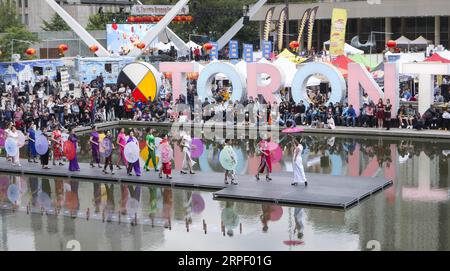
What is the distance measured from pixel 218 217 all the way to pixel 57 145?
26.9ft

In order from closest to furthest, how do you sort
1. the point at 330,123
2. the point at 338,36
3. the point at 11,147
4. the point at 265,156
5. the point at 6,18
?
the point at 265,156, the point at 11,147, the point at 330,123, the point at 338,36, the point at 6,18

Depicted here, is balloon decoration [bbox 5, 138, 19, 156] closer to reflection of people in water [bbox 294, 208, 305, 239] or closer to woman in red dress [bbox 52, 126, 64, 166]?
woman in red dress [bbox 52, 126, 64, 166]

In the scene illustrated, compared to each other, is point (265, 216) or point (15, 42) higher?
point (15, 42)

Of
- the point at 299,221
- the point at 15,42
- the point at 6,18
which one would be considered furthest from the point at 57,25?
the point at 299,221

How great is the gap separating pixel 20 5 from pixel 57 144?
214 ft

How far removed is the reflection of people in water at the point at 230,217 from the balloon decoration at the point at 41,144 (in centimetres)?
712

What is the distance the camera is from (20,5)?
3401 inches

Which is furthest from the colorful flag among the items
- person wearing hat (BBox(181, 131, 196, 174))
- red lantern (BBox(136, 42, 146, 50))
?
person wearing hat (BBox(181, 131, 196, 174))

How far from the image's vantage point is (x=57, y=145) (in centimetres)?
2488

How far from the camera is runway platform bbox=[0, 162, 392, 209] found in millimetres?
19719

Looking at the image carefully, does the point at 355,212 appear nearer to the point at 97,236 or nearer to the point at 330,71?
the point at 97,236

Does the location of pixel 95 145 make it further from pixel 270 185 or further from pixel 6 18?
pixel 6 18

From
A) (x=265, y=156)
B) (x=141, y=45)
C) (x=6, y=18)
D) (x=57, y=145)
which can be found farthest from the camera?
(x=6, y=18)
